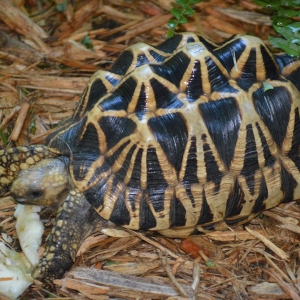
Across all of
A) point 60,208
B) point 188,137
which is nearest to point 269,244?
point 188,137

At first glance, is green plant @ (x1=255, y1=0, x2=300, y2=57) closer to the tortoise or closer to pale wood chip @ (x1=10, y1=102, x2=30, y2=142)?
the tortoise

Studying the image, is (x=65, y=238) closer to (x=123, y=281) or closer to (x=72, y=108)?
(x=123, y=281)

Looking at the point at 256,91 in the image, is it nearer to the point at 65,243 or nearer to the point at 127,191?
the point at 127,191

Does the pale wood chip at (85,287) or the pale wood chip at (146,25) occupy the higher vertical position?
the pale wood chip at (146,25)

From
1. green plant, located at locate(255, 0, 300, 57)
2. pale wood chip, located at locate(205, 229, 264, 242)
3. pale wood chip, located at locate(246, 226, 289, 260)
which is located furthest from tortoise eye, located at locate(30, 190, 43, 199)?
green plant, located at locate(255, 0, 300, 57)

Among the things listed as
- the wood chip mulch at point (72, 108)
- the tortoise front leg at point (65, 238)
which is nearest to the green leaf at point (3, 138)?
the wood chip mulch at point (72, 108)

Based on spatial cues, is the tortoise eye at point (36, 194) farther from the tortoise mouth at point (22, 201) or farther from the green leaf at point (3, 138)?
the green leaf at point (3, 138)
